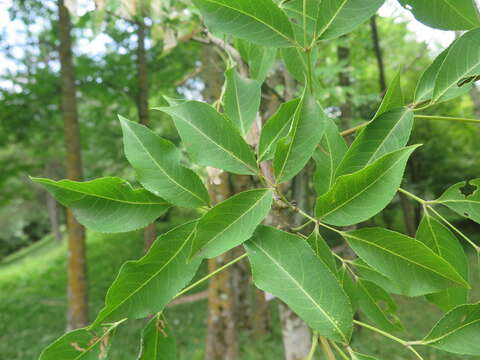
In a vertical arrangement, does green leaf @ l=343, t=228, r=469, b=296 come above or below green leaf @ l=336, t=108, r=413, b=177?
below

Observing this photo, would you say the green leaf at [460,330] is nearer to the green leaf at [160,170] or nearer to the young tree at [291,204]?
the young tree at [291,204]

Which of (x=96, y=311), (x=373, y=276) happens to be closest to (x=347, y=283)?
(x=373, y=276)

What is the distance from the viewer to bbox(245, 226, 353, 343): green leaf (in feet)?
1.65

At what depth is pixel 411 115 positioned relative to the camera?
0.54 meters

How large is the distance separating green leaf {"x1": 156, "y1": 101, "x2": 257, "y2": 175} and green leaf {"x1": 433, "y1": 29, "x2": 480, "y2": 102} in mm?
288

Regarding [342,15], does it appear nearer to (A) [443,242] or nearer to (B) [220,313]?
(A) [443,242]

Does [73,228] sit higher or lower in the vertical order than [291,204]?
lower

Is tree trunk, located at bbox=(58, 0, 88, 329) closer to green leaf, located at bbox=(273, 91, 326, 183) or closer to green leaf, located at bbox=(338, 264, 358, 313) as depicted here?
green leaf, located at bbox=(338, 264, 358, 313)

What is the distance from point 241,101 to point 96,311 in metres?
8.96

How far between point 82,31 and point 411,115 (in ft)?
23.9

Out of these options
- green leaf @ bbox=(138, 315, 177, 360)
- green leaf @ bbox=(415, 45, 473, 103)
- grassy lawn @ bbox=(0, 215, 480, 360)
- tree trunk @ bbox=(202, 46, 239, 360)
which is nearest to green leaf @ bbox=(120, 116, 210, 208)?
green leaf @ bbox=(138, 315, 177, 360)

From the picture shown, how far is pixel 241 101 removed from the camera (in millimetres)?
686

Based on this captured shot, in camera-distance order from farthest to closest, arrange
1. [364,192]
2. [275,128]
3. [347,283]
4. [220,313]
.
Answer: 1. [220,313]
2. [347,283]
3. [275,128]
4. [364,192]

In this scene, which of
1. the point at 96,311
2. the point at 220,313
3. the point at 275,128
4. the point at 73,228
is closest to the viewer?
the point at 275,128
